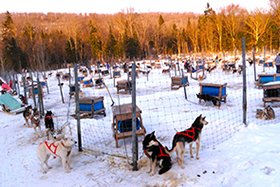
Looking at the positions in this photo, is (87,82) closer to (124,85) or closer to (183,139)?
(124,85)

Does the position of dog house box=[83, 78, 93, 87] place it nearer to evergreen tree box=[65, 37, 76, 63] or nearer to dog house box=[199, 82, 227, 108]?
dog house box=[199, 82, 227, 108]

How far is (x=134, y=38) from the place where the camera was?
4906 centimetres

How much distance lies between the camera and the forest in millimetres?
37875

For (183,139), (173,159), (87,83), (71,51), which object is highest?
(71,51)

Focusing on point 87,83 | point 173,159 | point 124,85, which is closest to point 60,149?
point 173,159

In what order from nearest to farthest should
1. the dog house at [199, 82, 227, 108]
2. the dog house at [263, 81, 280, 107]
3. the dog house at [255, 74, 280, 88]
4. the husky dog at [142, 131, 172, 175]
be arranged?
the husky dog at [142, 131, 172, 175] → the dog house at [263, 81, 280, 107] → the dog house at [199, 82, 227, 108] → the dog house at [255, 74, 280, 88]

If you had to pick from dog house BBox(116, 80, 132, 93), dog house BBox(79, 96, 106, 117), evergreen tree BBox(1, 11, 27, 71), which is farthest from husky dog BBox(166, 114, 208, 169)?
evergreen tree BBox(1, 11, 27, 71)

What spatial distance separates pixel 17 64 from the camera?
1515 inches

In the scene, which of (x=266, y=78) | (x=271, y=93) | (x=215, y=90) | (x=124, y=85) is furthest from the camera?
(x=124, y=85)

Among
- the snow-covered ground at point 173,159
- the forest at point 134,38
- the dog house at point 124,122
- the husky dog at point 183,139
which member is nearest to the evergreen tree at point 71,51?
the forest at point 134,38

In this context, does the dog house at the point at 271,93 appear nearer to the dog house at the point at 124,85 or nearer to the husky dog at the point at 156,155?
the husky dog at the point at 156,155

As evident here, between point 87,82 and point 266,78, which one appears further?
point 87,82

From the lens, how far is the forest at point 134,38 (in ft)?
124

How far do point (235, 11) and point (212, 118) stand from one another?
142 ft
